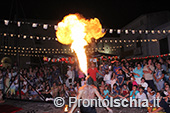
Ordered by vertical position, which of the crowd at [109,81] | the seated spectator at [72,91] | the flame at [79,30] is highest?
the flame at [79,30]

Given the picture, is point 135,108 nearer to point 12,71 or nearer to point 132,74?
point 132,74

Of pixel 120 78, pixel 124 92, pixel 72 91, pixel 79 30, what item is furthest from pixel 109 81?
pixel 79 30

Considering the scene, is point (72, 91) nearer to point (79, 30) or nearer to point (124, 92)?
point (124, 92)

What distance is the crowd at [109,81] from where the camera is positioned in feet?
24.4

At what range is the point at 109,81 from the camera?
893cm

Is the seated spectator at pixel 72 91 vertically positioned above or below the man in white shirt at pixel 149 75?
below

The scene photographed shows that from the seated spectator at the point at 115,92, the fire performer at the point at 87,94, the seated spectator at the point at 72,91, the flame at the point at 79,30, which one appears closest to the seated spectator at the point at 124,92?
the seated spectator at the point at 115,92

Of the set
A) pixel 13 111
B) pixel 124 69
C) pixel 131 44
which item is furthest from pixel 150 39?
pixel 13 111

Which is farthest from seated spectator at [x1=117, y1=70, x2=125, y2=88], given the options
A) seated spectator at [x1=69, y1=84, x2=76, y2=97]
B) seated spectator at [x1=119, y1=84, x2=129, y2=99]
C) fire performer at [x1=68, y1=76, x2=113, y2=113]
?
fire performer at [x1=68, y1=76, x2=113, y2=113]

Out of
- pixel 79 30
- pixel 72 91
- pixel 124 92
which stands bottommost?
pixel 72 91

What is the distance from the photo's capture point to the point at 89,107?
12.5 feet

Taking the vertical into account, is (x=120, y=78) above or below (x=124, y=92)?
above

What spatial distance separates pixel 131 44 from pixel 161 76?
18.7m

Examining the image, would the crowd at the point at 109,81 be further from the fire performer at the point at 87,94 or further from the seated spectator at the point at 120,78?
the fire performer at the point at 87,94
